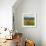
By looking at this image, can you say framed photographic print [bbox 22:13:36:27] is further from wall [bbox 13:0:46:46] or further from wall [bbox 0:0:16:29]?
wall [bbox 0:0:16:29]

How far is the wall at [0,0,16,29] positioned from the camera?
4.50 metres

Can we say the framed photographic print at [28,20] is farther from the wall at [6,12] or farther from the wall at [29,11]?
the wall at [6,12]

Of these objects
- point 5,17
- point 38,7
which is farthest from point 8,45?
point 38,7

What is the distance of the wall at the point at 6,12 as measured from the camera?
14.8 ft

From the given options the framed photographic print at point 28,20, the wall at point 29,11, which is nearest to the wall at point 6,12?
the wall at point 29,11

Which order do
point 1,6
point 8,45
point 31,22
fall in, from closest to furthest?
1. point 8,45
2. point 1,6
3. point 31,22

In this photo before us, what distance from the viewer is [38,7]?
5.38 metres

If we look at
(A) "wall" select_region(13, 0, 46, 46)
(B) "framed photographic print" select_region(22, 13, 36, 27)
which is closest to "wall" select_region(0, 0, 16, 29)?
(A) "wall" select_region(13, 0, 46, 46)

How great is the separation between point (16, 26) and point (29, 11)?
0.88m

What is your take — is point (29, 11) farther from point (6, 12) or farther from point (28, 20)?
point (6, 12)

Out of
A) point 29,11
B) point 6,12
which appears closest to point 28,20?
point 29,11

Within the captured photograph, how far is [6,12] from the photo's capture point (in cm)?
453

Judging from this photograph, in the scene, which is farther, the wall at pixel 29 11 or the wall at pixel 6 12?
the wall at pixel 29 11

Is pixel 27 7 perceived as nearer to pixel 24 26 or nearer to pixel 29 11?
pixel 29 11
